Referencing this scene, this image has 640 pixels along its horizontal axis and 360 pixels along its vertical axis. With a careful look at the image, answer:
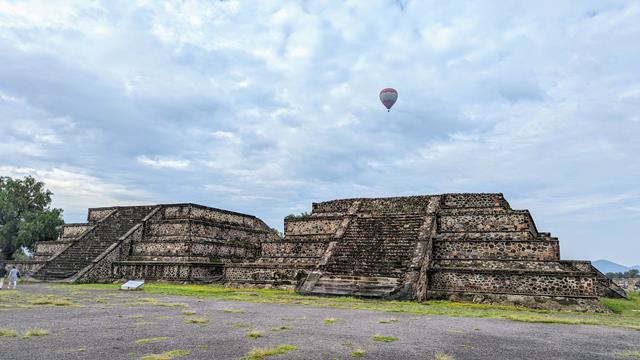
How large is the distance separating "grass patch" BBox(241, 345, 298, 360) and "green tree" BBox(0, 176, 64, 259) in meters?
34.9

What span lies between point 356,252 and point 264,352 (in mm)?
13373

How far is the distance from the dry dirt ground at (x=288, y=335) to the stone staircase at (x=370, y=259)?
4.41m

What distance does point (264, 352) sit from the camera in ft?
21.1

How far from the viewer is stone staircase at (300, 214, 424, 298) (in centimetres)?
1673

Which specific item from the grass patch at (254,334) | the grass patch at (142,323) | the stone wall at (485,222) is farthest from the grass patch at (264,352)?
the stone wall at (485,222)

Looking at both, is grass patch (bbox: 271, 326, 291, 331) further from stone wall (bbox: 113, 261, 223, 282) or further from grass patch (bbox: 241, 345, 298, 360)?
stone wall (bbox: 113, 261, 223, 282)

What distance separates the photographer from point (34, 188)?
36.0 m

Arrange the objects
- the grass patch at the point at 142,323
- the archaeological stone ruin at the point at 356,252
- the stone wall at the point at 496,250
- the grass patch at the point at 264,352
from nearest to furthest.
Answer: the grass patch at the point at 264,352
the grass patch at the point at 142,323
the archaeological stone ruin at the point at 356,252
the stone wall at the point at 496,250

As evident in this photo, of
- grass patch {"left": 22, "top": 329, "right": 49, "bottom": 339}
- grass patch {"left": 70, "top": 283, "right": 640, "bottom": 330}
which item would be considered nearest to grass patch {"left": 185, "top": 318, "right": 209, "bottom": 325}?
grass patch {"left": 22, "top": 329, "right": 49, "bottom": 339}

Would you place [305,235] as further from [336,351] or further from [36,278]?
[336,351]

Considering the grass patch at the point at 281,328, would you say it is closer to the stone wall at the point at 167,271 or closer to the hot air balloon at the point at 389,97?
the stone wall at the point at 167,271

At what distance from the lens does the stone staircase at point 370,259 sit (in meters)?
16.7

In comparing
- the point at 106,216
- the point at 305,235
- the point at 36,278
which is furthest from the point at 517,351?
the point at 106,216

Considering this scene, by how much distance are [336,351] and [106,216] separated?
1136 inches
